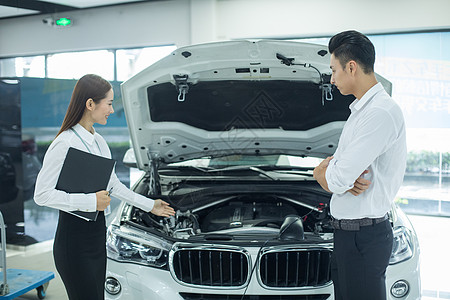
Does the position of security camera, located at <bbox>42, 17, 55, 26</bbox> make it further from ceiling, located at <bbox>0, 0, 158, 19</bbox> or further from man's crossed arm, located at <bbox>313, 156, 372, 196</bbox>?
man's crossed arm, located at <bbox>313, 156, 372, 196</bbox>

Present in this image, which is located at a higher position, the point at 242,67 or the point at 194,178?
the point at 242,67

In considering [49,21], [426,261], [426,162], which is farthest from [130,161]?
[49,21]

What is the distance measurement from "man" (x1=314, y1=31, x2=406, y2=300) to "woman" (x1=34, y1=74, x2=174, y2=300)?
949 millimetres

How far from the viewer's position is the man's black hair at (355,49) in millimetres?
1591

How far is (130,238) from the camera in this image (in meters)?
2.24

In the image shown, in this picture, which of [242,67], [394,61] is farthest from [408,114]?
[242,67]

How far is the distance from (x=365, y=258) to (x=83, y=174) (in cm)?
117

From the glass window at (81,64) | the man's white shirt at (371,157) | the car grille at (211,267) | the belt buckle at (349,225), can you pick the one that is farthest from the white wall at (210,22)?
the belt buckle at (349,225)

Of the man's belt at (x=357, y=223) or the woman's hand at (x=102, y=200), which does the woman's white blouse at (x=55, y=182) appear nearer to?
the woman's hand at (x=102, y=200)

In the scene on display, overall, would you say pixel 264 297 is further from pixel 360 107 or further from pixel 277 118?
pixel 277 118

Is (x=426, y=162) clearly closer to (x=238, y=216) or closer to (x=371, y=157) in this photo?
(x=238, y=216)

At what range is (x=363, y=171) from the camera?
1.59 meters

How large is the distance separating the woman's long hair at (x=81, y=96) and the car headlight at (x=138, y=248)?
0.68m

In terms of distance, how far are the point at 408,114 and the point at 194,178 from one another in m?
4.95
